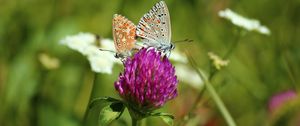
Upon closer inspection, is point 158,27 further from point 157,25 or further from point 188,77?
point 188,77

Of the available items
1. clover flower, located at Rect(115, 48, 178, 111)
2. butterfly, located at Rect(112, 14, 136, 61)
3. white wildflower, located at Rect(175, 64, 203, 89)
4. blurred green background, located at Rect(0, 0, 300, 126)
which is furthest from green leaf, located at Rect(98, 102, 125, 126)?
white wildflower, located at Rect(175, 64, 203, 89)

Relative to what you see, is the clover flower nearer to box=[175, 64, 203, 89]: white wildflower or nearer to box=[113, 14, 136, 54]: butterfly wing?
box=[113, 14, 136, 54]: butterfly wing

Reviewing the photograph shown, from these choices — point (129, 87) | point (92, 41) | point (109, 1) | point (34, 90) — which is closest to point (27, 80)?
point (34, 90)

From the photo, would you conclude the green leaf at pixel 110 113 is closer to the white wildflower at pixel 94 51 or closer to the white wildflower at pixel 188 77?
the white wildflower at pixel 94 51

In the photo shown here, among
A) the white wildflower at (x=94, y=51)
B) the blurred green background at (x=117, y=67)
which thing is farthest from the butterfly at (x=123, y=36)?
the blurred green background at (x=117, y=67)

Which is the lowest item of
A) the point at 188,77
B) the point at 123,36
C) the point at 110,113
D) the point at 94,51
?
the point at 110,113

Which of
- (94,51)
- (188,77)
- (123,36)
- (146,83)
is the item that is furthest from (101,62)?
(188,77)

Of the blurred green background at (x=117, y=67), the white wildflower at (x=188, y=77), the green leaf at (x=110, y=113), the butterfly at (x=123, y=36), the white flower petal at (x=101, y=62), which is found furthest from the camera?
the white wildflower at (x=188, y=77)
